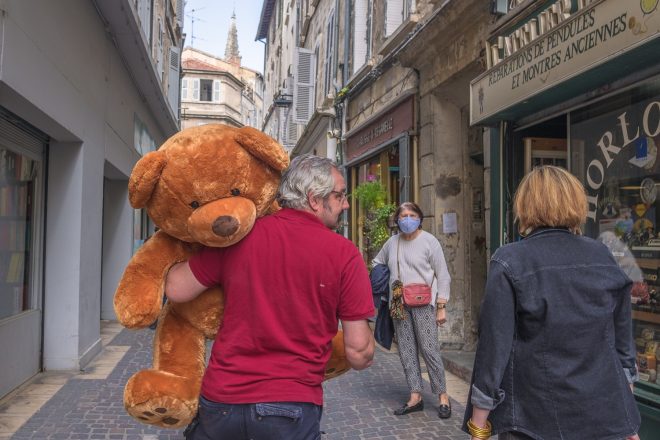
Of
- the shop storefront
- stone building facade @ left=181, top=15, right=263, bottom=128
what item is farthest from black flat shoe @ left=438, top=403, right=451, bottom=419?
stone building facade @ left=181, top=15, right=263, bottom=128

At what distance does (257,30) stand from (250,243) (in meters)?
34.6

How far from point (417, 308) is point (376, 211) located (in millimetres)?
4171

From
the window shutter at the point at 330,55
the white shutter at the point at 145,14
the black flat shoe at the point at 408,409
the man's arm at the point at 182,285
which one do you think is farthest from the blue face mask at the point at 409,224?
the window shutter at the point at 330,55

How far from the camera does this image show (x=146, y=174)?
6.70 ft

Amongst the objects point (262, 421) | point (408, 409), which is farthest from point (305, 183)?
point (408, 409)

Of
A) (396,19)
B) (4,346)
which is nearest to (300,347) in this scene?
(4,346)

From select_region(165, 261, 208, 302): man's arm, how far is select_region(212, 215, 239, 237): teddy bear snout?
10.1 inches

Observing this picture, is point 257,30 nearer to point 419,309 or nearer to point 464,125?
point 464,125

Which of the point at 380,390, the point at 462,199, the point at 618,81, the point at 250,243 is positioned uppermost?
the point at 618,81

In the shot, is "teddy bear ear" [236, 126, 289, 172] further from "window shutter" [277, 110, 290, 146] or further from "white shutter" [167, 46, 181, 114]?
"window shutter" [277, 110, 290, 146]

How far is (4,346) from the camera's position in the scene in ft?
16.5

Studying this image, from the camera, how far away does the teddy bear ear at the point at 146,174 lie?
2.04 meters

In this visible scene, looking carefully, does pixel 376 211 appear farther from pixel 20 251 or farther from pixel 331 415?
pixel 20 251

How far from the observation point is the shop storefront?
8.31 metres
